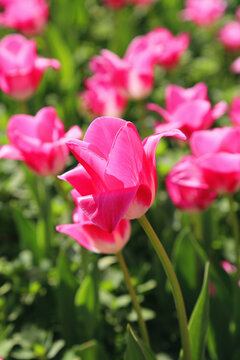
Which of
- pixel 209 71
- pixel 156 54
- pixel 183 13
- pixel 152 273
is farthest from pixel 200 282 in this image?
pixel 183 13

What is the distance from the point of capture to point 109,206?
2.16 feet

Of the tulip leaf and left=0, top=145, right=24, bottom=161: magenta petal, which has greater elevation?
left=0, top=145, right=24, bottom=161: magenta petal

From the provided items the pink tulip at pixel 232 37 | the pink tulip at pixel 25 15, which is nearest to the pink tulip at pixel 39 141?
the pink tulip at pixel 25 15

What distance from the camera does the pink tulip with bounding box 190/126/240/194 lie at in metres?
0.98

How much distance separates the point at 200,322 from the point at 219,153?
A: 1.04ft

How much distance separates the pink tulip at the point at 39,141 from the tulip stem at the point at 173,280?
1.18ft

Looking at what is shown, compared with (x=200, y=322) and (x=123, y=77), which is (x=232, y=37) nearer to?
(x=123, y=77)

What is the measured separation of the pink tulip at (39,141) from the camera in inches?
41.7

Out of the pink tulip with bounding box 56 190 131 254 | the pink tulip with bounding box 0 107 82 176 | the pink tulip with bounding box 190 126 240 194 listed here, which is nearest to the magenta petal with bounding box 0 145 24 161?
the pink tulip with bounding box 0 107 82 176

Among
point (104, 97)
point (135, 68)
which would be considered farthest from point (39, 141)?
point (104, 97)

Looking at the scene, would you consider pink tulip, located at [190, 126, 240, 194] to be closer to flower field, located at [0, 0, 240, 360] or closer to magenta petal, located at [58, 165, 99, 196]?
flower field, located at [0, 0, 240, 360]

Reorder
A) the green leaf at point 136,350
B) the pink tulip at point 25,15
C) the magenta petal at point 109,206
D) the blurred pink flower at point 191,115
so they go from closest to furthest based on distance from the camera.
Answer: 1. the magenta petal at point 109,206
2. the green leaf at point 136,350
3. the blurred pink flower at point 191,115
4. the pink tulip at point 25,15

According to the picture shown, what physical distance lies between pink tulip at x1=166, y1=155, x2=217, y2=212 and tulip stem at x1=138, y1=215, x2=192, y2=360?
0.97 ft

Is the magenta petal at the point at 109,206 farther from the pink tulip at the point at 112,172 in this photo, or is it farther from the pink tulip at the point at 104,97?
the pink tulip at the point at 104,97
